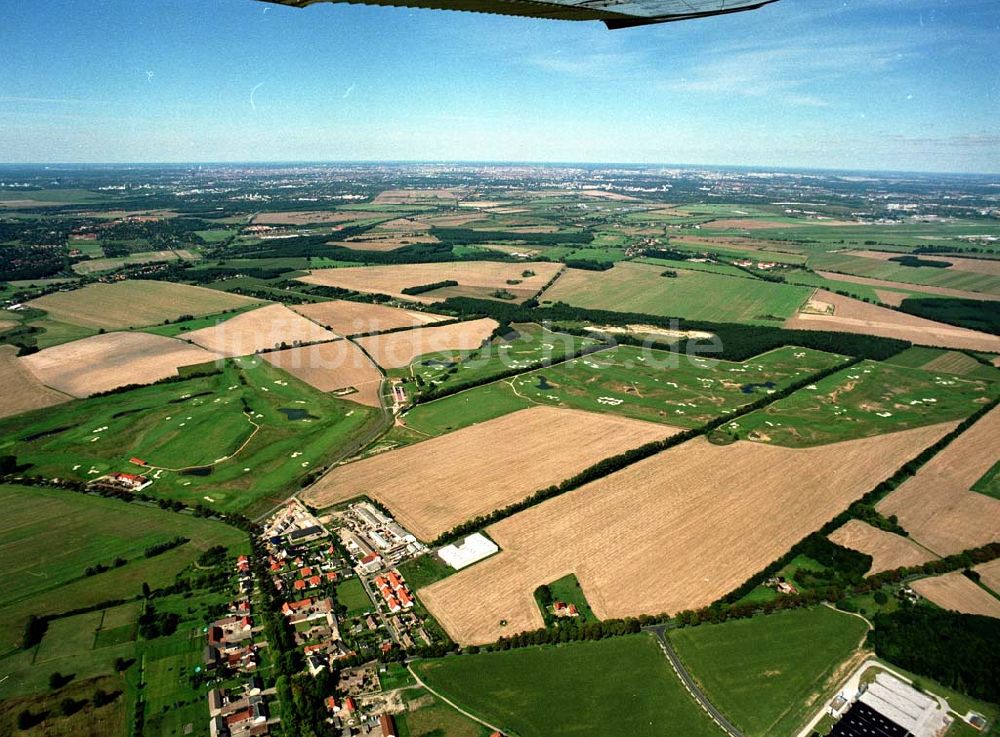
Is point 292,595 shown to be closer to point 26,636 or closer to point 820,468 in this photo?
point 26,636

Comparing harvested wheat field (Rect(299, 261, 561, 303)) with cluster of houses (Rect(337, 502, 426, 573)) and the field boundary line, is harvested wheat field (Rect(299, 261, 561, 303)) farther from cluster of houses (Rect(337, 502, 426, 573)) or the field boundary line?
the field boundary line

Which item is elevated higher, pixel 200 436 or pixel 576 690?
pixel 200 436

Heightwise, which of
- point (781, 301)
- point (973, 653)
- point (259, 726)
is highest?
point (781, 301)

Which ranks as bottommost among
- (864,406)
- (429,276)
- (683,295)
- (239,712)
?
(239,712)

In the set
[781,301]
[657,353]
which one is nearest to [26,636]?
[657,353]

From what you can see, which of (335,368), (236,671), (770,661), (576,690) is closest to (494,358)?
(335,368)

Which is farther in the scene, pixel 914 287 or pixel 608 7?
pixel 914 287

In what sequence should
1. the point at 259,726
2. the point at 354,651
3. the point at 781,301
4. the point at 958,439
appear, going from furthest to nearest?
the point at 781,301, the point at 958,439, the point at 354,651, the point at 259,726

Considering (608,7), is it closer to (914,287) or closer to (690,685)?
(690,685)
